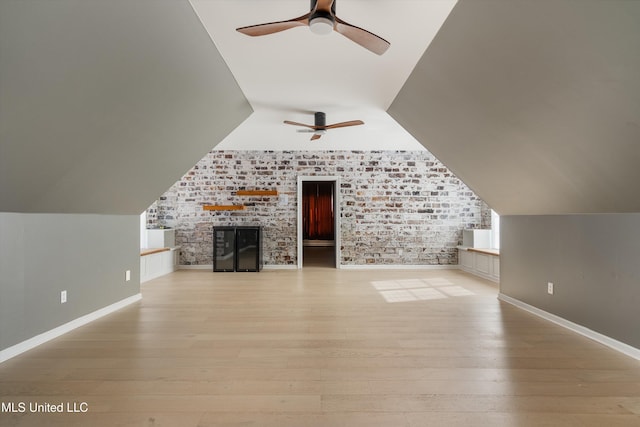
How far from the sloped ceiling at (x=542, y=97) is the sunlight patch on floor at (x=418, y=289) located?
5.73 ft

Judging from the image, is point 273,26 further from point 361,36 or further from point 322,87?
point 322,87

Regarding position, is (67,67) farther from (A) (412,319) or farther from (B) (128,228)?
(A) (412,319)

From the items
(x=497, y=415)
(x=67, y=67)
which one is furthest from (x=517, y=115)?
(x=67, y=67)

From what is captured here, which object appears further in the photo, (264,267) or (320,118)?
(264,267)

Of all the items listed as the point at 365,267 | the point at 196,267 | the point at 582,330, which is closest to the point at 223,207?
the point at 196,267

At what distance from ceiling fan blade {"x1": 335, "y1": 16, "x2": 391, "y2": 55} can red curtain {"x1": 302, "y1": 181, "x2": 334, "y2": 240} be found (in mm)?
10220

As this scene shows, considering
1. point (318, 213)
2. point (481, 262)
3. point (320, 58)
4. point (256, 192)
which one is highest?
point (320, 58)

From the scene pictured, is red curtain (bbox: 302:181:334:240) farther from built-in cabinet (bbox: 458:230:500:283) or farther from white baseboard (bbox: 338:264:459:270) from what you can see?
built-in cabinet (bbox: 458:230:500:283)

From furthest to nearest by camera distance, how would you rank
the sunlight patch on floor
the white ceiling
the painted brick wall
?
1. the painted brick wall
2. the sunlight patch on floor
3. the white ceiling

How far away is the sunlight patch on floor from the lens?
466 cm

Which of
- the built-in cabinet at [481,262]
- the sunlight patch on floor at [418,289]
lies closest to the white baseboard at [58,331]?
the sunlight patch on floor at [418,289]

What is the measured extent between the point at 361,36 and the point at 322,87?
165 cm

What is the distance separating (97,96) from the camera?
91.3 inches

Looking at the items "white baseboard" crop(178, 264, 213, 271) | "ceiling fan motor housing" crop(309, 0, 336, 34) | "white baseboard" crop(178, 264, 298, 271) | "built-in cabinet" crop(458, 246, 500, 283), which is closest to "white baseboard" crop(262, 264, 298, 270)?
"white baseboard" crop(178, 264, 298, 271)
